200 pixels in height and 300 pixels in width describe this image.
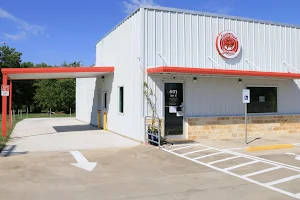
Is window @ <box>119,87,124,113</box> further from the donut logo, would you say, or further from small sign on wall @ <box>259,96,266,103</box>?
small sign on wall @ <box>259,96,266,103</box>

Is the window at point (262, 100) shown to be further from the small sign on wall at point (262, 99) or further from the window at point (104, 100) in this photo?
the window at point (104, 100)

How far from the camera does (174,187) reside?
261 inches

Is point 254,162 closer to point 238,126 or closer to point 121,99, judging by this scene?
point 238,126

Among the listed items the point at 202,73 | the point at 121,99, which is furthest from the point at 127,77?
the point at 202,73

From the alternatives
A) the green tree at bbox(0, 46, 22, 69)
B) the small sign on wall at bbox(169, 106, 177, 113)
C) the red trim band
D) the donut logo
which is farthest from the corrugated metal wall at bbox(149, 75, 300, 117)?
the green tree at bbox(0, 46, 22, 69)

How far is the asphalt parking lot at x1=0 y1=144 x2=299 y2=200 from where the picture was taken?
6.10 meters

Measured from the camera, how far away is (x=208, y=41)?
47.1ft

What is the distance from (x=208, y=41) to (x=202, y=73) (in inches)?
95.8

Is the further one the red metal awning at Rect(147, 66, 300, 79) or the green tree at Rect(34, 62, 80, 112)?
the green tree at Rect(34, 62, 80, 112)

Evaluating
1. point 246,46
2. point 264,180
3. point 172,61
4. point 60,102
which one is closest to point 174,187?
point 264,180

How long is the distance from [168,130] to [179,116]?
0.77m

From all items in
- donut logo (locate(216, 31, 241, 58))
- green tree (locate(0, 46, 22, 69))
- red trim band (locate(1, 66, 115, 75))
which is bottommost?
red trim band (locate(1, 66, 115, 75))

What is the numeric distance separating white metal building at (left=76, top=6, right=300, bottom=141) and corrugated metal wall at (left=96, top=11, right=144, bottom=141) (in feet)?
0.13

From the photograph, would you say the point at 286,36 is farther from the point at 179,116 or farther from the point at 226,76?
the point at 179,116
